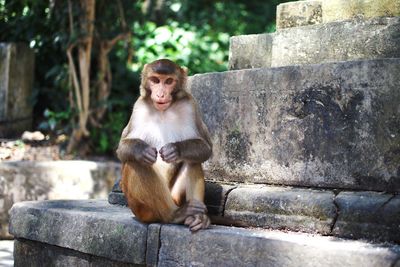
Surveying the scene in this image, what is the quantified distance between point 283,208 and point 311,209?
168 mm

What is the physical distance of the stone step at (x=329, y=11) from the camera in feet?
11.9

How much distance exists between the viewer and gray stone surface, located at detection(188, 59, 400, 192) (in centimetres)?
306

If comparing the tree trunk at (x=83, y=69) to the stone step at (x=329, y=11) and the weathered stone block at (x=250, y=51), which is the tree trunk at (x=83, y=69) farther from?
the stone step at (x=329, y=11)

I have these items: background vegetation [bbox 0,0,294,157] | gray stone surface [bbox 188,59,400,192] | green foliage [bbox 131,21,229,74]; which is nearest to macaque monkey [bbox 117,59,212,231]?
gray stone surface [bbox 188,59,400,192]

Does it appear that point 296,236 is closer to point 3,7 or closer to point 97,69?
point 97,69

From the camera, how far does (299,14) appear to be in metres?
3.96

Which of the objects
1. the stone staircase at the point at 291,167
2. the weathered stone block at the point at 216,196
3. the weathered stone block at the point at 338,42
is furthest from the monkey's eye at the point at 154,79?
the weathered stone block at the point at 338,42

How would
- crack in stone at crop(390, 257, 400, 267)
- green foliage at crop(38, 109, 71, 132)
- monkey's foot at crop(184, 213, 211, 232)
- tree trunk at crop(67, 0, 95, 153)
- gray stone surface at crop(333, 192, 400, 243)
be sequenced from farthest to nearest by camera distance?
green foliage at crop(38, 109, 71, 132)
tree trunk at crop(67, 0, 95, 153)
monkey's foot at crop(184, 213, 211, 232)
gray stone surface at crop(333, 192, 400, 243)
crack in stone at crop(390, 257, 400, 267)

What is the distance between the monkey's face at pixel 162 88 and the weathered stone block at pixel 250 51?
855 mm

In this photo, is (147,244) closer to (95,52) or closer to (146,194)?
(146,194)

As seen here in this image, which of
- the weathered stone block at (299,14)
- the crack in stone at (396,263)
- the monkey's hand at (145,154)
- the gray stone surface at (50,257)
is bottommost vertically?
the gray stone surface at (50,257)

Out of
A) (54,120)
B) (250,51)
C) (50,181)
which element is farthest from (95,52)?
(250,51)

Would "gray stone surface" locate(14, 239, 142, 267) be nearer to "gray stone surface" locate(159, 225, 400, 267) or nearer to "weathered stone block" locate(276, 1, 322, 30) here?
"gray stone surface" locate(159, 225, 400, 267)

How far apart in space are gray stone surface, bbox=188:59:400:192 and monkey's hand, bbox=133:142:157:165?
70 cm
